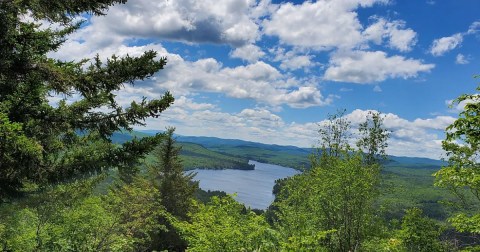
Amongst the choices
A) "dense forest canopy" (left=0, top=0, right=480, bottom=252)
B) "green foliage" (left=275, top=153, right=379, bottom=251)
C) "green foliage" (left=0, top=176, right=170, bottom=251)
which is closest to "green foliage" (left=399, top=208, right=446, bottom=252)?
"dense forest canopy" (left=0, top=0, right=480, bottom=252)

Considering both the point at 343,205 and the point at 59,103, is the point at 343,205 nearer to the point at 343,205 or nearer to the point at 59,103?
the point at 343,205

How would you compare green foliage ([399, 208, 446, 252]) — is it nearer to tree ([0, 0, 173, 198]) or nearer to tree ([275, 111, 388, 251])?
tree ([275, 111, 388, 251])

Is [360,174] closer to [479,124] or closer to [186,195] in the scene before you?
[479,124]

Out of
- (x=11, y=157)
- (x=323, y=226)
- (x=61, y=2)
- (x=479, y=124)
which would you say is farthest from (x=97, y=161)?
(x=323, y=226)

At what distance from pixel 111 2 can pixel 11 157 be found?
19.1ft

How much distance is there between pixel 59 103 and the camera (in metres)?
11.2

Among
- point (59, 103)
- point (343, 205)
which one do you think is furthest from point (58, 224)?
point (343, 205)

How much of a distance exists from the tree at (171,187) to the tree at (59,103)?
2653 centimetres

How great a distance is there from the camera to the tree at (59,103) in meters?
10.2

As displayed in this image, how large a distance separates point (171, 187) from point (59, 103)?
1198 inches

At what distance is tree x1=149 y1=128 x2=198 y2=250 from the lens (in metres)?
38.8

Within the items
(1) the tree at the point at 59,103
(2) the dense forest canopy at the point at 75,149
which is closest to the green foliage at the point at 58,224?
(2) the dense forest canopy at the point at 75,149

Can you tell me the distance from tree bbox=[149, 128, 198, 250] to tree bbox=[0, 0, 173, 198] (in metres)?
26.5

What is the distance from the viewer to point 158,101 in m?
11.7
